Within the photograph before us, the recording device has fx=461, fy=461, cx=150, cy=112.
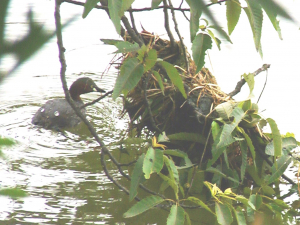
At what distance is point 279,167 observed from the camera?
280cm

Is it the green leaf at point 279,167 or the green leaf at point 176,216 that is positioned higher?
the green leaf at point 279,167

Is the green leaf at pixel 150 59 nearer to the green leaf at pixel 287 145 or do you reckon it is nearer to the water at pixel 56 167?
the water at pixel 56 167

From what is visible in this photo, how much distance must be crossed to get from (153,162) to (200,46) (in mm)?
695

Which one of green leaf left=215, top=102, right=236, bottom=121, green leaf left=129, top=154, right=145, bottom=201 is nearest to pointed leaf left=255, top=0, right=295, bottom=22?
green leaf left=129, top=154, right=145, bottom=201

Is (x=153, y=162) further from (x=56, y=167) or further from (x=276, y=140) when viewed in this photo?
(x=56, y=167)

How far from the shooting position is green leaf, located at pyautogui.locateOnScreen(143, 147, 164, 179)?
218cm

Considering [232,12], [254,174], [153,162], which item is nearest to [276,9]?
[232,12]

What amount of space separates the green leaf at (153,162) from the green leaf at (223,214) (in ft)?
1.29

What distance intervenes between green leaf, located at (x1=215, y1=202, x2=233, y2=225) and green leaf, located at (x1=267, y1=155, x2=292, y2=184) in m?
0.58

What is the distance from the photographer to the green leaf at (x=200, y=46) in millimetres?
2447

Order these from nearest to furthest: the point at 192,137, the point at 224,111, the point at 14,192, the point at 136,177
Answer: the point at 14,192, the point at 136,177, the point at 224,111, the point at 192,137

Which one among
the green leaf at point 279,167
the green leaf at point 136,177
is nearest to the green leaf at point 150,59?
the green leaf at point 136,177

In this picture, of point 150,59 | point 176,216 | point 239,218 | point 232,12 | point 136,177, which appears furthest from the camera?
point 239,218

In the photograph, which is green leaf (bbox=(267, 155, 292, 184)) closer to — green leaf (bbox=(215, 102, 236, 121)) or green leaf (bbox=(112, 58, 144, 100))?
green leaf (bbox=(215, 102, 236, 121))
